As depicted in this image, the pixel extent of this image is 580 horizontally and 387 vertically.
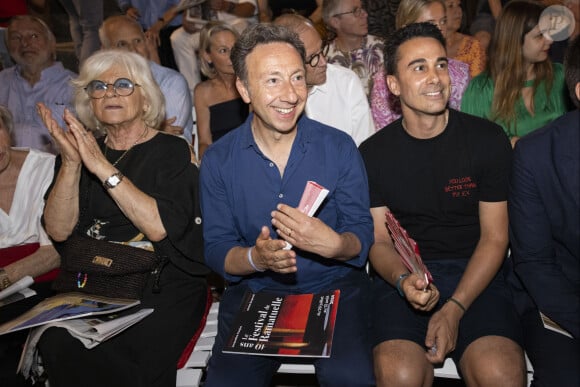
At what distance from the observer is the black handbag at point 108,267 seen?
9.17ft

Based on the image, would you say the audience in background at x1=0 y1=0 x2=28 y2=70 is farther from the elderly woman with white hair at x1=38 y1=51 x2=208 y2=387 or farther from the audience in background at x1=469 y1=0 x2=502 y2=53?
the audience in background at x1=469 y1=0 x2=502 y2=53

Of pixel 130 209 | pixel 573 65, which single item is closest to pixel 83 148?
pixel 130 209

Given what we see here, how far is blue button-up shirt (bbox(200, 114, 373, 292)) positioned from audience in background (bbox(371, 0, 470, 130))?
4.64ft

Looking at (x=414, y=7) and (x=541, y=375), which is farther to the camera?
(x=414, y=7)

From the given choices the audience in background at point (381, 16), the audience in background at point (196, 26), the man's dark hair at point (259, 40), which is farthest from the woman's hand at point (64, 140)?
the audience in background at point (381, 16)

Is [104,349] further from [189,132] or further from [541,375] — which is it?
[189,132]

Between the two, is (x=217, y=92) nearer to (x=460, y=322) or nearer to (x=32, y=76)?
(x=32, y=76)

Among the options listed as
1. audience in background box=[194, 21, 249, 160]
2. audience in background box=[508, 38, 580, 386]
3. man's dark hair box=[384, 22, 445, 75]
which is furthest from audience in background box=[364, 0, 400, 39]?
audience in background box=[508, 38, 580, 386]

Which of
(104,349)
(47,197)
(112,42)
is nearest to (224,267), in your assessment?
(104,349)

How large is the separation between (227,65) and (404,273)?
9.03 feet

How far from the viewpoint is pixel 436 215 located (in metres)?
2.75

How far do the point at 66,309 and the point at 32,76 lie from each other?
116 inches

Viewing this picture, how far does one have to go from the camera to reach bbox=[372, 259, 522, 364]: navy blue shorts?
243 cm

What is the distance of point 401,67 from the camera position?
9.39 feet
